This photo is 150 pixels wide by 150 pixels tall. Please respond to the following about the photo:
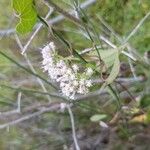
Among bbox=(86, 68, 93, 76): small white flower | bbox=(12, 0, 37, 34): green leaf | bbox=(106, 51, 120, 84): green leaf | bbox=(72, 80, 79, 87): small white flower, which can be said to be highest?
bbox=(12, 0, 37, 34): green leaf

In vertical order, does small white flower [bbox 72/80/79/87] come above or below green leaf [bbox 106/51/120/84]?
below

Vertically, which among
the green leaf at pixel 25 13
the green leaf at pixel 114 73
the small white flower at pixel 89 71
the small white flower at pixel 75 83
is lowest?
the small white flower at pixel 75 83

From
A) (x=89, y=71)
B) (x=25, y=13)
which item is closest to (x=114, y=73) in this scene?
(x=89, y=71)

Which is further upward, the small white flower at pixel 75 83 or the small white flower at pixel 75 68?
the small white flower at pixel 75 68

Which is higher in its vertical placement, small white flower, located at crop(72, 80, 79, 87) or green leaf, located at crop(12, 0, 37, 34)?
green leaf, located at crop(12, 0, 37, 34)

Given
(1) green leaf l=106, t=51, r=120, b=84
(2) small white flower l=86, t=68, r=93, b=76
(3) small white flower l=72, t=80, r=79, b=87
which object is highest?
(1) green leaf l=106, t=51, r=120, b=84

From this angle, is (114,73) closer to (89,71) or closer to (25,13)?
(89,71)

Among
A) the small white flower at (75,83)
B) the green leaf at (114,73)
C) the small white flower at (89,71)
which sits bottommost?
the small white flower at (75,83)

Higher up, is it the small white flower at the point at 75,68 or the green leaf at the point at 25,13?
the green leaf at the point at 25,13

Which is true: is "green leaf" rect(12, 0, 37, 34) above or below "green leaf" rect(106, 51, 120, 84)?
above
